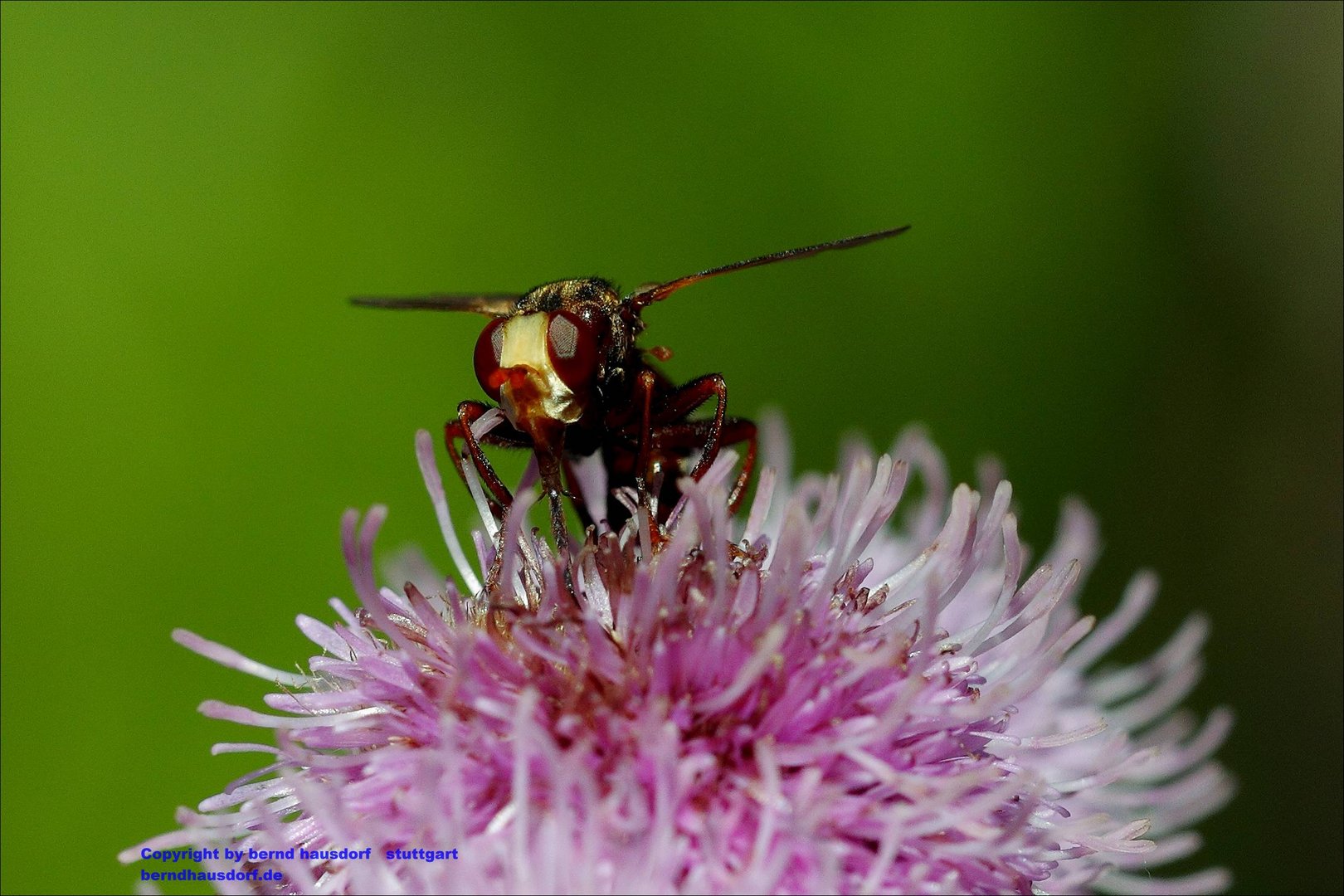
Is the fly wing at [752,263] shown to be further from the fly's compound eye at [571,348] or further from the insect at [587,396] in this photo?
the fly's compound eye at [571,348]

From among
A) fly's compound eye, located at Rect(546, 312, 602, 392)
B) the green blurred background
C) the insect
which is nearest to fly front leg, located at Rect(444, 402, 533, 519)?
the insect

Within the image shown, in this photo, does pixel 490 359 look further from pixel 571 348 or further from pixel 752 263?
pixel 752 263

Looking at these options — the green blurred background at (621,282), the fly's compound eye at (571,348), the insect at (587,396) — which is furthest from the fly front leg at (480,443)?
the green blurred background at (621,282)

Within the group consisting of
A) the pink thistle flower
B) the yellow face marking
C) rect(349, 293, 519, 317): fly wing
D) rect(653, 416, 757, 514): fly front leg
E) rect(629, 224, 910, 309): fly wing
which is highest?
rect(349, 293, 519, 317): fly wing

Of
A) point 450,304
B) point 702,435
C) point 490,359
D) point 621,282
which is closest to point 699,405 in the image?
point 702,435

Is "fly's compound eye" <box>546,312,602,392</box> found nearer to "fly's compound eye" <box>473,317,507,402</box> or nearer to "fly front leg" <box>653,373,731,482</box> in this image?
"fly's compound eye" <box>473,317,507,402</box>
